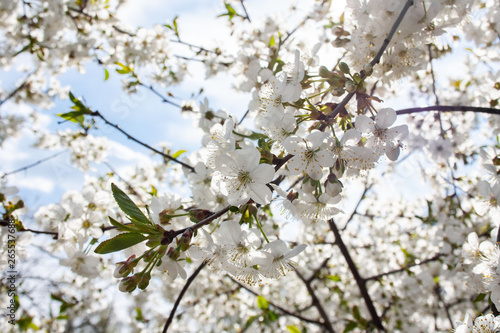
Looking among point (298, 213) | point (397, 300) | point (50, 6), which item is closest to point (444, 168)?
point (397, 300)

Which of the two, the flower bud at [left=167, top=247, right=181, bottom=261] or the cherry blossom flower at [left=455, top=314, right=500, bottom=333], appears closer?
the flower bud at [left=167, top=247, right=181, bottom=261]

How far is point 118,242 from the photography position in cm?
89

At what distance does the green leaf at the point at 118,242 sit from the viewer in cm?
88

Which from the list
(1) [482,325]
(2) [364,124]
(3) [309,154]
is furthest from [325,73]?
(1) [482,325]

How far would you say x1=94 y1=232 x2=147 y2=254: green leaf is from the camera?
34.8 inches

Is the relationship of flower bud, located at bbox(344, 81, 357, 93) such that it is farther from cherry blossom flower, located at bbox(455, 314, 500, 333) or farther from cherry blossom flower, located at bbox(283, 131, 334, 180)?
cherry blossom flower, located at bbox(455, 314, 500, 333)

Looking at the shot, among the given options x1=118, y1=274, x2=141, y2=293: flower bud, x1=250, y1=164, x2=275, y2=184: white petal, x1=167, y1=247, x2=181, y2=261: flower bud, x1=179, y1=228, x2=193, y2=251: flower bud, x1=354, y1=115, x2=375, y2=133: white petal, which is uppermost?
x1=354, y1=115, x2=375, y2=133: white petal

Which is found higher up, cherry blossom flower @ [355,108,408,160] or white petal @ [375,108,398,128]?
white petal @ [375,108,398,128]

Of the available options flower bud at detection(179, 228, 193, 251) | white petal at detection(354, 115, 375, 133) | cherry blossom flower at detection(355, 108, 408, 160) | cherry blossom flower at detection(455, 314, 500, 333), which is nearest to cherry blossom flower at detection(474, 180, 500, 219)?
cherry blossom flower at detection(455, 314, 500, 333)

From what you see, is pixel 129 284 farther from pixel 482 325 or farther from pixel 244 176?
pixel 482 325

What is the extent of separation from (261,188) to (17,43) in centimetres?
468

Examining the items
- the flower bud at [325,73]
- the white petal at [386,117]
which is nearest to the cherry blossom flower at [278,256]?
the white petal at [386,117]

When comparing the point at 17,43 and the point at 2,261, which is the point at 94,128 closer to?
the point at 2,261

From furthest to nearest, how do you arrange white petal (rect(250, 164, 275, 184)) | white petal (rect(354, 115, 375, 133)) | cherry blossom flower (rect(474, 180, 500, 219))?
cherry blossom flower (rect(474, 180, 500, 219)), white petal (rect(354, 115, 375, 133)), white petal (rect(250, 164, 275, 184))
